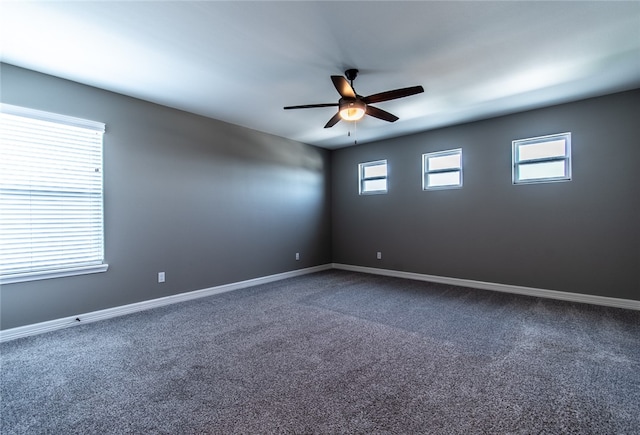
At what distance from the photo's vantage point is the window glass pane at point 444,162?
16.0ft

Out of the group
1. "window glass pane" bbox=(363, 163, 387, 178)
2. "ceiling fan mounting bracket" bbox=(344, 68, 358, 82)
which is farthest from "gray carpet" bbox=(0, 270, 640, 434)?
"window glass pane" bbox=(363, 163, 387, 178)

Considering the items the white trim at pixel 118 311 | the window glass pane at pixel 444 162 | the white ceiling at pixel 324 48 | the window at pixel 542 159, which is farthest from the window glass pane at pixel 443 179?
the white trim at pixel 118 311

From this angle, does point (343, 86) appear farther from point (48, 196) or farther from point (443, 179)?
point (48, 196)

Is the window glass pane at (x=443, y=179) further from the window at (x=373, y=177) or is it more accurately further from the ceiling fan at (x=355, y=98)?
the ceiling fan at (x=355, y=98)

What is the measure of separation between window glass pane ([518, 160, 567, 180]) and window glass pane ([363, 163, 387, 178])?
7.46 ft

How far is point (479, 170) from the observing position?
4.59m

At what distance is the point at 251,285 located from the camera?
4832mm

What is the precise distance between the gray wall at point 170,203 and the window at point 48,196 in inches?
4.2

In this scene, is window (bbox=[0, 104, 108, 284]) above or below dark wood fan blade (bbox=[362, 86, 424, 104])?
below

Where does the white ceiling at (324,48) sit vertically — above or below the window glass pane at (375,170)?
above

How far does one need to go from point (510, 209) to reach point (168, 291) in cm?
510

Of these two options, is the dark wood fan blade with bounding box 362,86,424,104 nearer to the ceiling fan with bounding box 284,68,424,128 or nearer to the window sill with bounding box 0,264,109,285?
the ceiling fan with bounding box 284,68,424,128

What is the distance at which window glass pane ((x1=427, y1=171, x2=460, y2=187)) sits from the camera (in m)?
4.88

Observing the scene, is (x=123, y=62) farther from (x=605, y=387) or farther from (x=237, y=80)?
(x=605, y=387)
